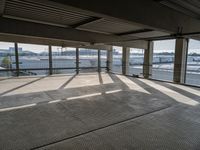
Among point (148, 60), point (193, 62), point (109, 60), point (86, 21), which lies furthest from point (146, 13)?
point (109, 60)

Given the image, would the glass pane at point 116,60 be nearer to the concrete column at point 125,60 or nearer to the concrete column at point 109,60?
the concrete column at point 109,60

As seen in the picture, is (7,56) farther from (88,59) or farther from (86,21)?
(86,21)

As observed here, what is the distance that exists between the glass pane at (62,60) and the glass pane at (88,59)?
55 centimetres

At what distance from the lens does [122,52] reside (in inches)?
416

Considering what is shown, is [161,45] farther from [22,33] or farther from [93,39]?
[22,33]

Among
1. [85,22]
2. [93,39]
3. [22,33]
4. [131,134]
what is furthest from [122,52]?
[131,134]

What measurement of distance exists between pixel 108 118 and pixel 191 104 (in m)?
2.43

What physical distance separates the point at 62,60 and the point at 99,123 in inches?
371

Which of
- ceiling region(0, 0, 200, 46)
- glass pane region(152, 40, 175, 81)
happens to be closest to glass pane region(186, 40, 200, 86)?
glass pane region(152, 40, 175, 81)

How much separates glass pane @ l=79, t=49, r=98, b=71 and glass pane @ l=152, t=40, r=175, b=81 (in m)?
4.29

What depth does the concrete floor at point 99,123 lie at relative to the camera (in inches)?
88.7

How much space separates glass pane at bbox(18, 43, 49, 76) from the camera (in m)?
9.32

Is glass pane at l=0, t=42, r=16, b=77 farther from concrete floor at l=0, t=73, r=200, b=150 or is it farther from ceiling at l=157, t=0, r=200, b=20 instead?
ceiling at l=157, t=0, r=200, b=20

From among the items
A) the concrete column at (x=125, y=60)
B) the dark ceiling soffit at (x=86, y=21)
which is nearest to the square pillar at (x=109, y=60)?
the concrete column at (x=125, y=60)
